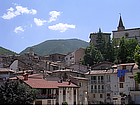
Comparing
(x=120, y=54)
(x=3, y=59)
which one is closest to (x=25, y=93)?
(x=120, y=54)

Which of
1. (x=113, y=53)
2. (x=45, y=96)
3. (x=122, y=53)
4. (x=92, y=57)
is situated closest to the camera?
(x=45, y=96)

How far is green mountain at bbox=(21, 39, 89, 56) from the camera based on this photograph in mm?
29406

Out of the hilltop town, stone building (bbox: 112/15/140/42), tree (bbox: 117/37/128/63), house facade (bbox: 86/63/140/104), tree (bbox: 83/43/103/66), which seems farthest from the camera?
stone building (bbox: 112/15/140/42)

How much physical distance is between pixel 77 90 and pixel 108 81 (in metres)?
1.75

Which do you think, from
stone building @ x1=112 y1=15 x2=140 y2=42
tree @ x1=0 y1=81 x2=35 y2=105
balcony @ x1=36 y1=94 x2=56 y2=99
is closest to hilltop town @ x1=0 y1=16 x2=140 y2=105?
balcony @ x1=36 y1=94 x2=56 y2=99

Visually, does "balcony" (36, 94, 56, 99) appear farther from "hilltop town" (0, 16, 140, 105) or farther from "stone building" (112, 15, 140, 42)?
"stone building" (112, 15, 140, 42)

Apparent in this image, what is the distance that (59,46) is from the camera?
3119cm

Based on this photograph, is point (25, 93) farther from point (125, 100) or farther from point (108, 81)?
point (108, 81)

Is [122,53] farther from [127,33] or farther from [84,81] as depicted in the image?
[127,33]

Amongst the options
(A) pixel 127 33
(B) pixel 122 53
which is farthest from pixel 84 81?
(A) pixel 127 33
